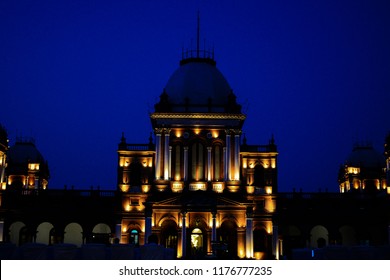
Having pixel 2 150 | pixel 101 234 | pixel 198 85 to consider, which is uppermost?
pixel 198 85

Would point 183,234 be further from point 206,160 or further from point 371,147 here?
point 371,147

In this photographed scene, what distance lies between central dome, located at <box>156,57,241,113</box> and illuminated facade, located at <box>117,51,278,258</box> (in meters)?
0.10

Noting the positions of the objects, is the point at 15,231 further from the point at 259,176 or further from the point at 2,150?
the point at 259,176

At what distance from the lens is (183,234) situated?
46969mm

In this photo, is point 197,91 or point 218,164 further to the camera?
point 197,91

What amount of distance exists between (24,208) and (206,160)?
17.4 m

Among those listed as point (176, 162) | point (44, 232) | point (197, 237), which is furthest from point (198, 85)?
point (44, 232)

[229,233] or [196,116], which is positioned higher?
[196,116]

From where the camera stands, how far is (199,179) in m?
50.7

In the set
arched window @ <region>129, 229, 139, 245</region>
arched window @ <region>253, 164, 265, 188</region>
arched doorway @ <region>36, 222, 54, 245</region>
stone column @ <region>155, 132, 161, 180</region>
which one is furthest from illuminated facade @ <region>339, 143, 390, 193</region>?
arched doorway @ <region>36, 222, 54, 245</region>

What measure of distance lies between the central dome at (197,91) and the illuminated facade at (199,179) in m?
0.10

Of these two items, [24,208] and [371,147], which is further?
[371,147]

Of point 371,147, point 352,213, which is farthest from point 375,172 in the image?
point 352,213

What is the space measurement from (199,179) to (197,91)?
8.73 meters
